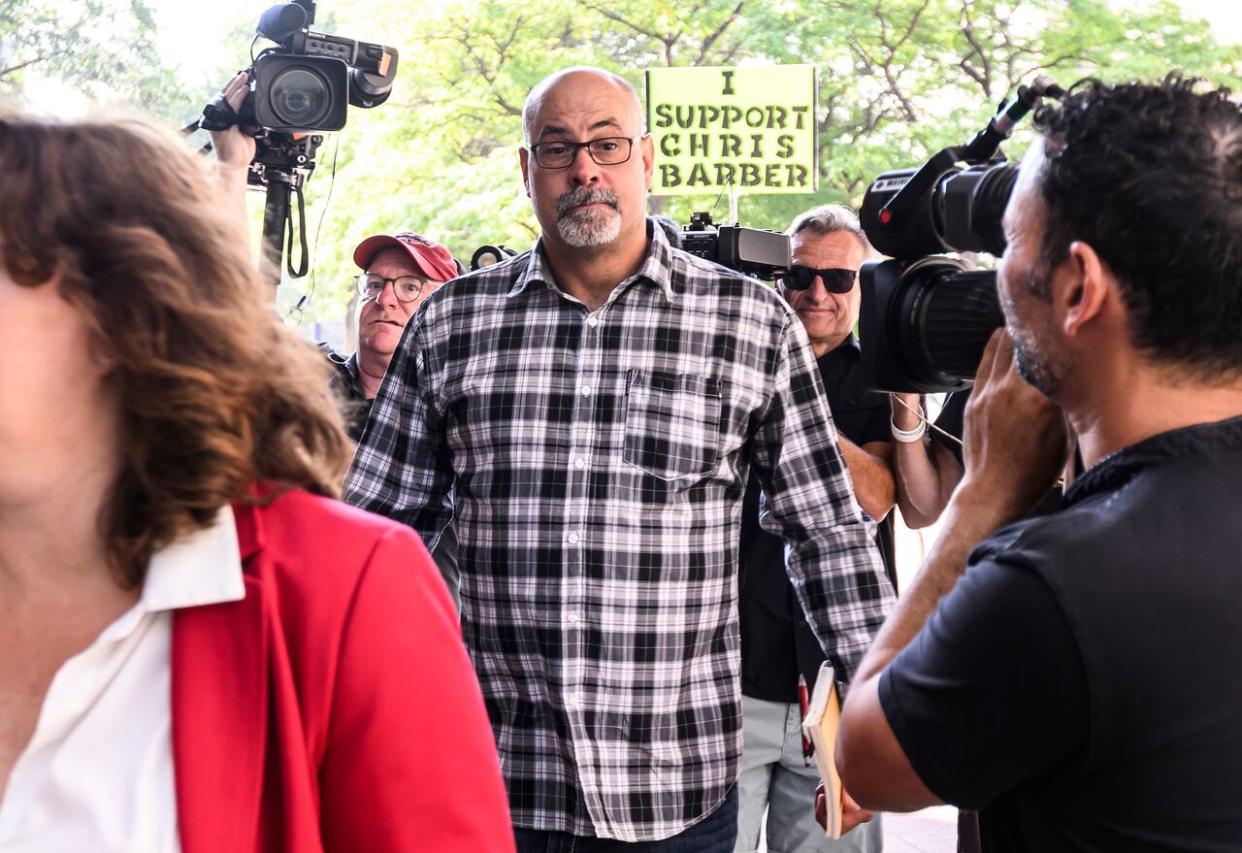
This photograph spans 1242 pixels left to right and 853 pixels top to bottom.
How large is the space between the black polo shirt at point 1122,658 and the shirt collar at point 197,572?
767 mm

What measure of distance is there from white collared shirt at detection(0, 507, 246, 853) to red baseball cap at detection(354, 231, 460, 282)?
9.70ft

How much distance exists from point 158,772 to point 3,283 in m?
0.48

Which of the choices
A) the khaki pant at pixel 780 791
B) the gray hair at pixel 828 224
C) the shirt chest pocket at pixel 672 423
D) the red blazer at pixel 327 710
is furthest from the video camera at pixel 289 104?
the red blazer at pixel 327 710

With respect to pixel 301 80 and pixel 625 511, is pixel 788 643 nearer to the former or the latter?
pixel 625 511

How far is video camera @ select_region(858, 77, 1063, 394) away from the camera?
76.7 inches

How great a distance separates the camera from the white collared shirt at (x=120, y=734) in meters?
1.36

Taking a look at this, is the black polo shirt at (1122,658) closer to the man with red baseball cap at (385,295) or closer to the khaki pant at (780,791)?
the khaki pant at (780,791)

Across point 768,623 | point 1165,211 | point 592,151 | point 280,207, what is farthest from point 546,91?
point 1165,211

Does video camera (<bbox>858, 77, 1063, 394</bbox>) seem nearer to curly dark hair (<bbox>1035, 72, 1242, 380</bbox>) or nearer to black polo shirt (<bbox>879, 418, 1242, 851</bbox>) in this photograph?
curly dark hair (<bbox>1035, 72, 1242, 380</bbox>)

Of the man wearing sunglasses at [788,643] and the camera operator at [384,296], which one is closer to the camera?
the man wearing sunglasses at [788,643]

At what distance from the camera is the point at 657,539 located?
278 cm

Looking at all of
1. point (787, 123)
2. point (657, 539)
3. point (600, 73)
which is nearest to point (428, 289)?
point (600, 73)

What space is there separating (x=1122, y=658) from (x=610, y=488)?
1406 millimetres

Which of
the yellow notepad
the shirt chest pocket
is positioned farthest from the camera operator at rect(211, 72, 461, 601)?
the yellow notepad
